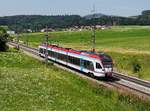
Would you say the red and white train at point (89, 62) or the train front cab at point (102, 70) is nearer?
the train front cab at point (102, 70)

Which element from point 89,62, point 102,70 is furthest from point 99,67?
point 89,62

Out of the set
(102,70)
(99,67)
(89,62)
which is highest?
(89,62)

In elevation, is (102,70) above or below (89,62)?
below

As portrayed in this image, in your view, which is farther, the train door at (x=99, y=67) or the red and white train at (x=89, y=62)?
the red and white train at (x=89, y=62)

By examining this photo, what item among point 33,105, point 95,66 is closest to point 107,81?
point 95,66

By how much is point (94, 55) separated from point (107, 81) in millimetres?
3621

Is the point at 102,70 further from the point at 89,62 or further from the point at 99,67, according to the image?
the point at 89,62

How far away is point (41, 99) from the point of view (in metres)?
25.3

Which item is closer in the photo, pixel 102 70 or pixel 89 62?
pixel 102 70

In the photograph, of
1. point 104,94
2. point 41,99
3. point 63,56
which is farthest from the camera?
point 63,56

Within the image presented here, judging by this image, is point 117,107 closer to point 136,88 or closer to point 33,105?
point 33,105

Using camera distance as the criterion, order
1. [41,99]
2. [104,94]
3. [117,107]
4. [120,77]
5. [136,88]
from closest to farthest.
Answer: [41,99] → [117,107] → [104,94] → [136,88] → [120,77]

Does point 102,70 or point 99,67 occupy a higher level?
point 99,67

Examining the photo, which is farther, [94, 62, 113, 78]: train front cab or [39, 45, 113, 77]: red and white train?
[39, 45, 113, 77]: red and white train
